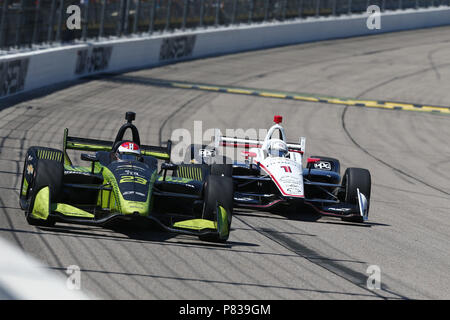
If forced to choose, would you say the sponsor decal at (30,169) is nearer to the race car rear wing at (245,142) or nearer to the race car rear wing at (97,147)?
the race car rear wing at (97,147)

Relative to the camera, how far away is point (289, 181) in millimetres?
11312

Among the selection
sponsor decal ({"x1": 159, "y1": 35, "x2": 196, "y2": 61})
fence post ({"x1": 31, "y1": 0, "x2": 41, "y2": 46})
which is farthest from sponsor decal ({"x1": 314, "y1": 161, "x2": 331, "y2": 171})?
sponsor decal ({"x1": 159, "y1": 35, "x2": 196, "y2": 61})

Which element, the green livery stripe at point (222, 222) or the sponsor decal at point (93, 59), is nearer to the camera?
the green livery stripe at point (222, 222)

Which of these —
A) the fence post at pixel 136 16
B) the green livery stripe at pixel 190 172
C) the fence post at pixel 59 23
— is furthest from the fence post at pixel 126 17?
the green livery stripe at pixel 190 172

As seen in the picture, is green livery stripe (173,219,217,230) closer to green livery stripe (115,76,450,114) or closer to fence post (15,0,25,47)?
fence post (15,0,25,47)

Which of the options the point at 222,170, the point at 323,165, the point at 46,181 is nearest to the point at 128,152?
the point at 46,181

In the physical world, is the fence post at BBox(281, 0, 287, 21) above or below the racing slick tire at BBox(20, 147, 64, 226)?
above

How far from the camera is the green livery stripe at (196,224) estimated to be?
30.7ft

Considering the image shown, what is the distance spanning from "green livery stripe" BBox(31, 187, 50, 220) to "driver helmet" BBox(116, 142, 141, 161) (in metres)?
1.49

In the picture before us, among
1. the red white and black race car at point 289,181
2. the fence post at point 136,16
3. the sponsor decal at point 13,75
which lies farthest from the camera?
the fence post at point 136,16

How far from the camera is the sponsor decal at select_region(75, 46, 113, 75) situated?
80.1 ft

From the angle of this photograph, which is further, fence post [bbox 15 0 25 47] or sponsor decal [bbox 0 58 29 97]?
fence post [bbox 15 0 25 47]

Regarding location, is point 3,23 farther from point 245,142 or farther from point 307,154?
point 245,142
